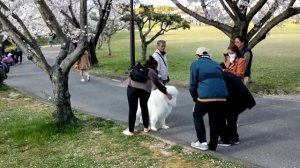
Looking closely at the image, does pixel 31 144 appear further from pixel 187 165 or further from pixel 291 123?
pixel 291 123

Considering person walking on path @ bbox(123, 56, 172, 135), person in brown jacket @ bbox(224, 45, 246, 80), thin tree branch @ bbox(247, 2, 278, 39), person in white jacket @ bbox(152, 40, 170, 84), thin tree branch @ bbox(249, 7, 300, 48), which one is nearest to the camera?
person in brown jacket @ bbox(224, 45, 246, 80)

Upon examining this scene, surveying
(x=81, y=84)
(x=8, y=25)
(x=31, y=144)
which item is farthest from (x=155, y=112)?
(x=81, y=84)

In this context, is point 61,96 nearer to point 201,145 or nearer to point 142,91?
point 142,91

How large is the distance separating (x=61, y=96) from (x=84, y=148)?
6.26ft

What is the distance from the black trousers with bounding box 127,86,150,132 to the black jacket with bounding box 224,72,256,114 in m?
1.75

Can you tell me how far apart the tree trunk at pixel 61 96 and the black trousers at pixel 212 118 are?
352 centimetres

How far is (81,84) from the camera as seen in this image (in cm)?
1942

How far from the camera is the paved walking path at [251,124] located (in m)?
7.22

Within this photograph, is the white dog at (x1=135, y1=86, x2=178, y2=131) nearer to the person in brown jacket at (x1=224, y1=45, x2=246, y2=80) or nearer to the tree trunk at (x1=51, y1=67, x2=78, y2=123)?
the person in brown jacket at (x1=224, y1=45, x2=246, y2=80)

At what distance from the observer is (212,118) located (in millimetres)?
7305

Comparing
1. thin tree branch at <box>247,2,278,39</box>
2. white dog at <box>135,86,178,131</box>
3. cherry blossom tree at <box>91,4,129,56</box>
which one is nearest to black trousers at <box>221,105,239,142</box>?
white dog at <box>135,86,178,131</box>

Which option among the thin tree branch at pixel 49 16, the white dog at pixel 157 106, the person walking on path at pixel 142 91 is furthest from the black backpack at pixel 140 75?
the thin tree branch at pixel 49 16

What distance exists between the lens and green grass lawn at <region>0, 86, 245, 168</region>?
23.2ft

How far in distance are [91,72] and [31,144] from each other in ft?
52.5
